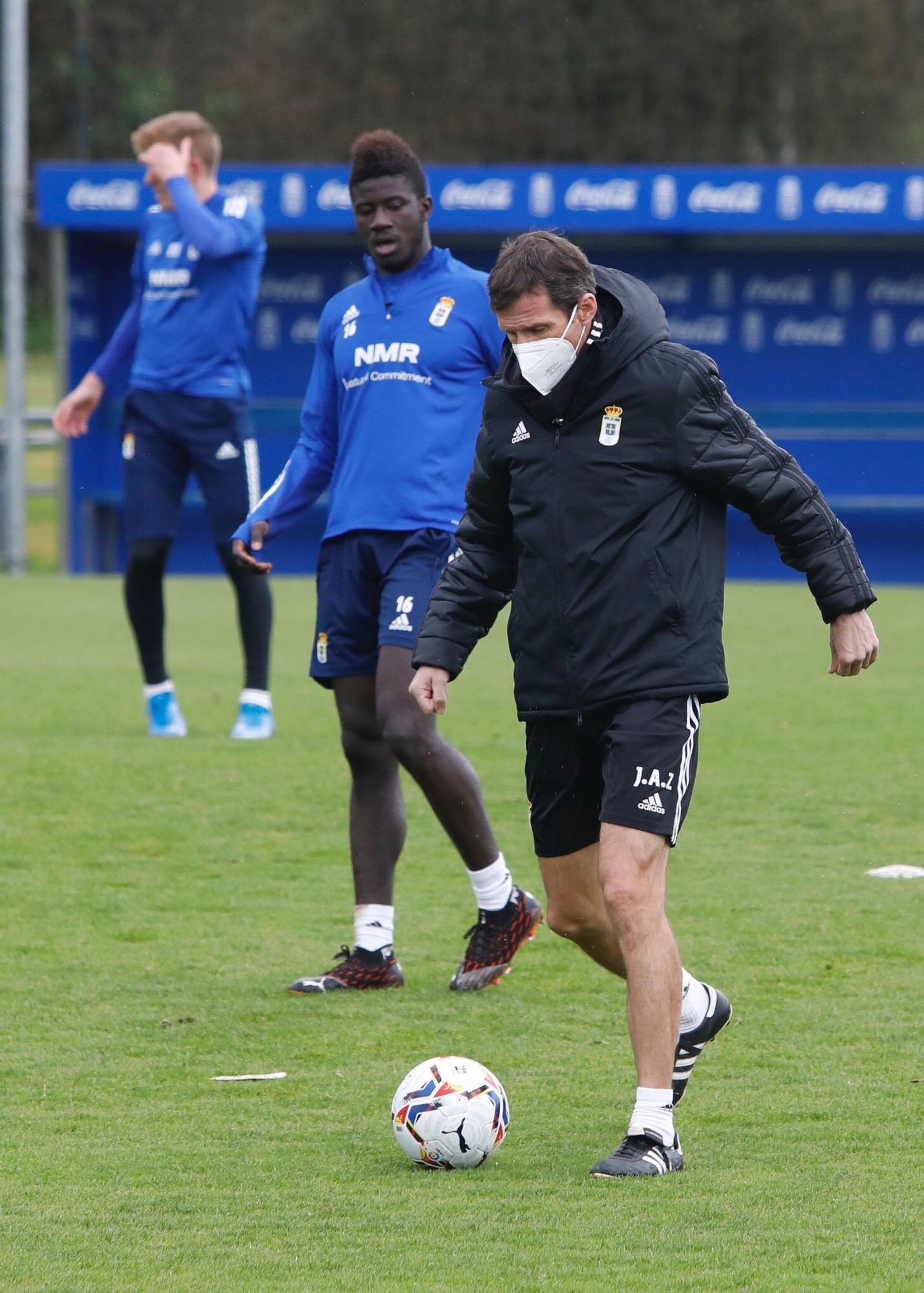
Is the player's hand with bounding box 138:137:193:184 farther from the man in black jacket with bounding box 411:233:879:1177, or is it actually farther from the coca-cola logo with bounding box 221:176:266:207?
the coca-cola logo with bounding box 221:176:266:207

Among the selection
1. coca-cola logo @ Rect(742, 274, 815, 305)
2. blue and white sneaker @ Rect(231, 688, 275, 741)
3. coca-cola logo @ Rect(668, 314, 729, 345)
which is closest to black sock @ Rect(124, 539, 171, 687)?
blue and white sneaker @ Rect(231, 688, 275, 741)

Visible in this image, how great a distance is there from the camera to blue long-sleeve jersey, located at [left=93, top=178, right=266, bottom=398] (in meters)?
9.48

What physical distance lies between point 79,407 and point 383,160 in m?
4.15

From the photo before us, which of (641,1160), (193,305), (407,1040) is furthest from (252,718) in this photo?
(641,1160)

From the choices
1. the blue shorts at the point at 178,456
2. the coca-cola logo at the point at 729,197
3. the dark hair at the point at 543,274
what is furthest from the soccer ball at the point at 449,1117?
the coca-cola logo at the point at 729,197

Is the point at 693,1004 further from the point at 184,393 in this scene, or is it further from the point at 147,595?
the point at 184,393

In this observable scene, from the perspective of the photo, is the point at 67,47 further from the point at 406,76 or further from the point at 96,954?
the point at 96,954

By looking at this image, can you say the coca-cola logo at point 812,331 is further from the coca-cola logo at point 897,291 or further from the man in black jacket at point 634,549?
the man in black jacket at point 634,549

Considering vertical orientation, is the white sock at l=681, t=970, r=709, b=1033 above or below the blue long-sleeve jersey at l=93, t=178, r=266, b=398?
below

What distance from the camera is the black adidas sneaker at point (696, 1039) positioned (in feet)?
14.9

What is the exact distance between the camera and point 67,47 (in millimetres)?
42406

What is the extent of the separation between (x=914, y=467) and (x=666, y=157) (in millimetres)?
20016

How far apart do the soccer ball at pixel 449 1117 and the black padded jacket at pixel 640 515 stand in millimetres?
819

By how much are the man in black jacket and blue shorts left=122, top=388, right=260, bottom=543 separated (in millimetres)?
5198
